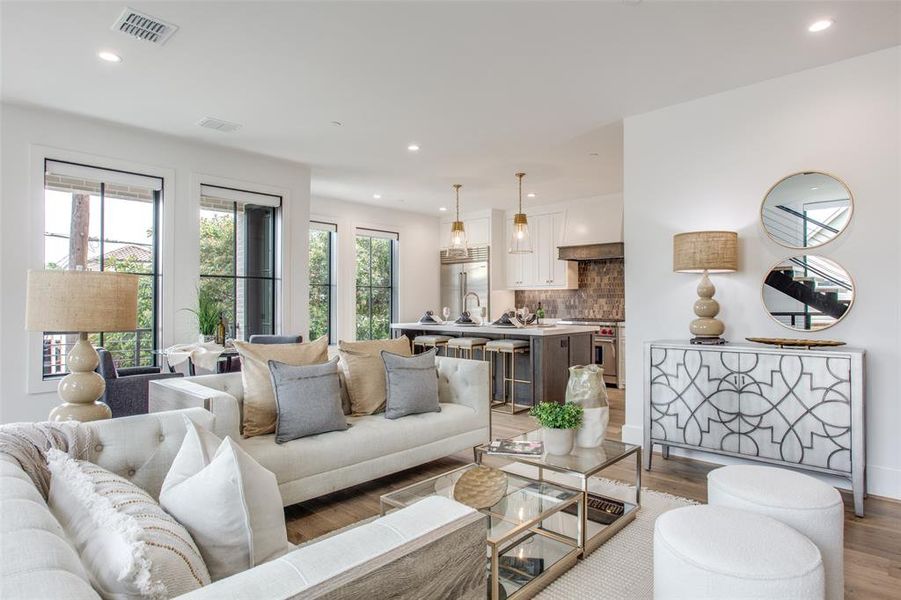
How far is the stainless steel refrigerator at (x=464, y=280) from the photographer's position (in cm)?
819

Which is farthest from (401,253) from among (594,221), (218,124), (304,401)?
(304,401)

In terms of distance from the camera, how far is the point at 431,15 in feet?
8.60

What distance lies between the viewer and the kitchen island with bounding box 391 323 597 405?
5246 millimetres

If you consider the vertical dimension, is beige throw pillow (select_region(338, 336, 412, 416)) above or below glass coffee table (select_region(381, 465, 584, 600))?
above

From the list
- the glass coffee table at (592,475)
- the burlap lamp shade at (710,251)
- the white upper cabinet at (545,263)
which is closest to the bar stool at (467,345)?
the white upper cabinet at (545,263)

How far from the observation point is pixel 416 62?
10.3 ft

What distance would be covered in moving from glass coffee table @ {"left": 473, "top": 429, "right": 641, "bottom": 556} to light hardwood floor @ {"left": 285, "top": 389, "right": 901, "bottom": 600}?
46cm

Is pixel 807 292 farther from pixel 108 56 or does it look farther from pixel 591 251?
pixel 108 56

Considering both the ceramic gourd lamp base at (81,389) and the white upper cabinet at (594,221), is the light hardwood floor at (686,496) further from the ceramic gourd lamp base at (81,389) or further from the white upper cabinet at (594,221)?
the white upper cabinet at (594,221)

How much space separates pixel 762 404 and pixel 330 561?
308cm

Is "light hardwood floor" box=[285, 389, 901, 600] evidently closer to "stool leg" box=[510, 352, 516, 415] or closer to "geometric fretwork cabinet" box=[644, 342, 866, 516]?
"geometric fretwork cabinet" box=[644, 342, 866, 516]

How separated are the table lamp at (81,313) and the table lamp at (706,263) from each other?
3314 mm

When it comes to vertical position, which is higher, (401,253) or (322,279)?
(401,253)

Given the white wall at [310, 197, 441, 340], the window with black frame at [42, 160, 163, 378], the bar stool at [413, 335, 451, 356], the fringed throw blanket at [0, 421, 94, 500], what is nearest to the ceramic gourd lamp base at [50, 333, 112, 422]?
the fringed throw blanket at [0, 421, 94, 500]
